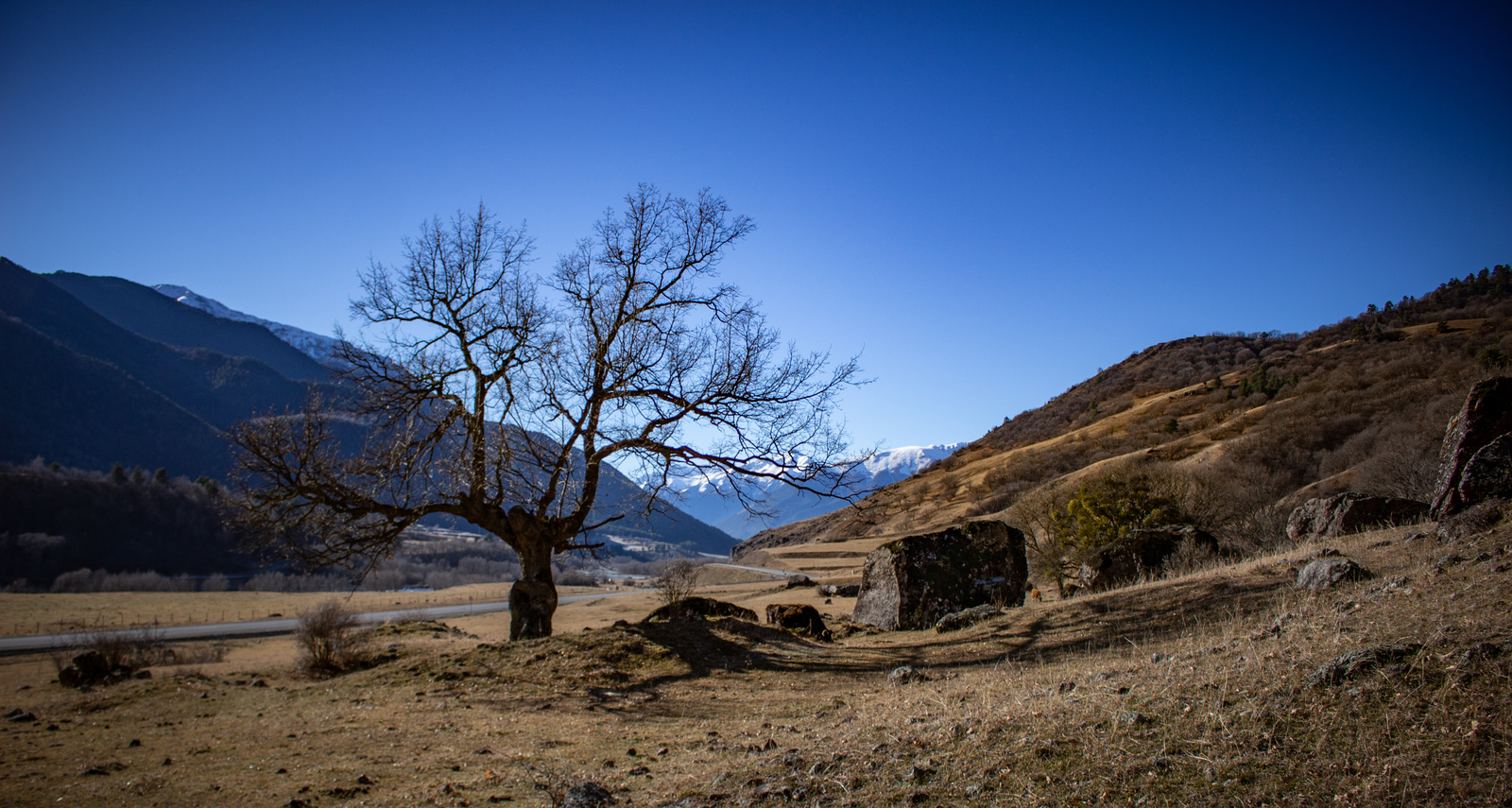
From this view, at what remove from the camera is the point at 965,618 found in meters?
11.9

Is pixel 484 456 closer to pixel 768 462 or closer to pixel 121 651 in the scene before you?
pixel 768 462

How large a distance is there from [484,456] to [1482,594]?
480 inches

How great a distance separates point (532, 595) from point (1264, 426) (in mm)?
47087

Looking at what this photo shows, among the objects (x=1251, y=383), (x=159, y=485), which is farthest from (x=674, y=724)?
(x=159, y=485)

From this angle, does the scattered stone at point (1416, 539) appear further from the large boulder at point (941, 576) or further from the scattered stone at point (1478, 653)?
the large boulder at point (941, 576)

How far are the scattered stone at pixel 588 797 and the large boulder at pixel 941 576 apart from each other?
10945 mm

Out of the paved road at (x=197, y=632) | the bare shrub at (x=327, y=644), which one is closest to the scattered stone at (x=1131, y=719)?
the bare shrub at (x=327, y=644)

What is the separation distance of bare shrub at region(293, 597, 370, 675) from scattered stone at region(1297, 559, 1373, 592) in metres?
16.3

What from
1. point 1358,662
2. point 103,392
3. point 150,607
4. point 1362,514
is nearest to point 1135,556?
point 1362,514

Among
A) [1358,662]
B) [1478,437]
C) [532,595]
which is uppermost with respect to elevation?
[1478,437]

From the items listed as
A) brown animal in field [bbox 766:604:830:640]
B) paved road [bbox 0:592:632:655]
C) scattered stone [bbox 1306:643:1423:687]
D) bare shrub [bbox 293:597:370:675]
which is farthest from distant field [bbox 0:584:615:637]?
scattered stone [bbox 1306:643:1423:687]

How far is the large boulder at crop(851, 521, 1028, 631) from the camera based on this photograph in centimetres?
1431

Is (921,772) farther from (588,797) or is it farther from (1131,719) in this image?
(588,797)

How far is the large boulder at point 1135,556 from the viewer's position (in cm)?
1460
